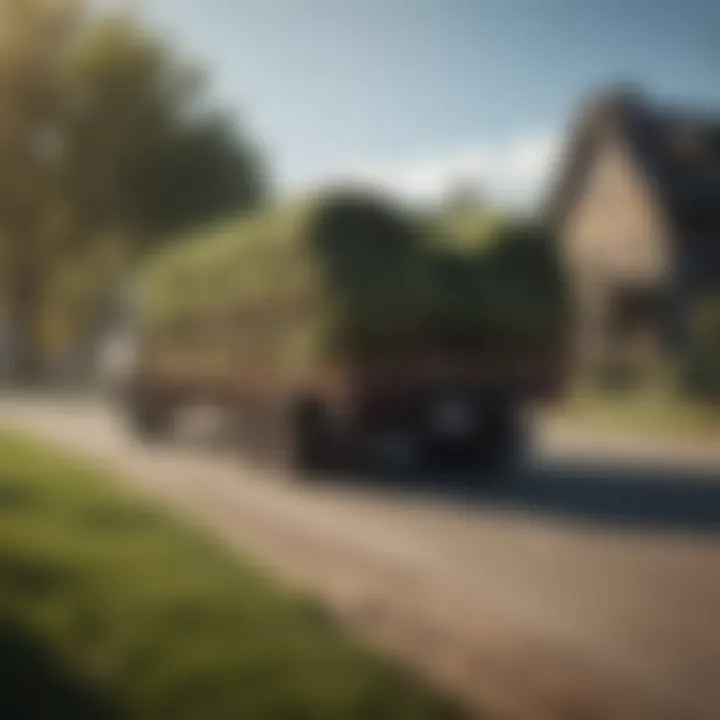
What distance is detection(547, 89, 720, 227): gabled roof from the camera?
3875mm

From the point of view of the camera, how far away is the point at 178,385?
8391mm

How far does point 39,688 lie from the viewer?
3848 millimetres

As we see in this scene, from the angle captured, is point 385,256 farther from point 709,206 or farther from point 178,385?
point 709,206

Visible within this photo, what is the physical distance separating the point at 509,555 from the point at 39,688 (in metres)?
3.31

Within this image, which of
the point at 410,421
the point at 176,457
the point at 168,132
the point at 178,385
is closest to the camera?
the point at 168,132

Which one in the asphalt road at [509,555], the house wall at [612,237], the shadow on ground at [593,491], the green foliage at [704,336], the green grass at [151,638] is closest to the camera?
the green grass at [151,638]

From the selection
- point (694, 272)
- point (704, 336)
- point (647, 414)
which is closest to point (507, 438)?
point (647, 414)

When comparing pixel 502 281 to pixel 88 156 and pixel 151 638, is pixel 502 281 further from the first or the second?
pixel 151 638

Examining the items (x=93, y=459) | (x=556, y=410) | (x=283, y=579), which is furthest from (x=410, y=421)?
(x=283, y=579)

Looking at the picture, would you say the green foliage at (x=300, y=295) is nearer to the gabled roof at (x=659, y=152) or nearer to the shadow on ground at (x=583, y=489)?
the shadow on ground at (x=583, y=489)

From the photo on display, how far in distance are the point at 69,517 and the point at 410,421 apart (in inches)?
155

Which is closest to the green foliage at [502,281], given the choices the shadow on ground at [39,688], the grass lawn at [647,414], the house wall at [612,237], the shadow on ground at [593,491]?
the house wall at [612,237]

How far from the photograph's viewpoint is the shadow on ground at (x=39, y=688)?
372cm

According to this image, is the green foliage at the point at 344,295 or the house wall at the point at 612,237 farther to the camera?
the green foliage at the point at 344,295
